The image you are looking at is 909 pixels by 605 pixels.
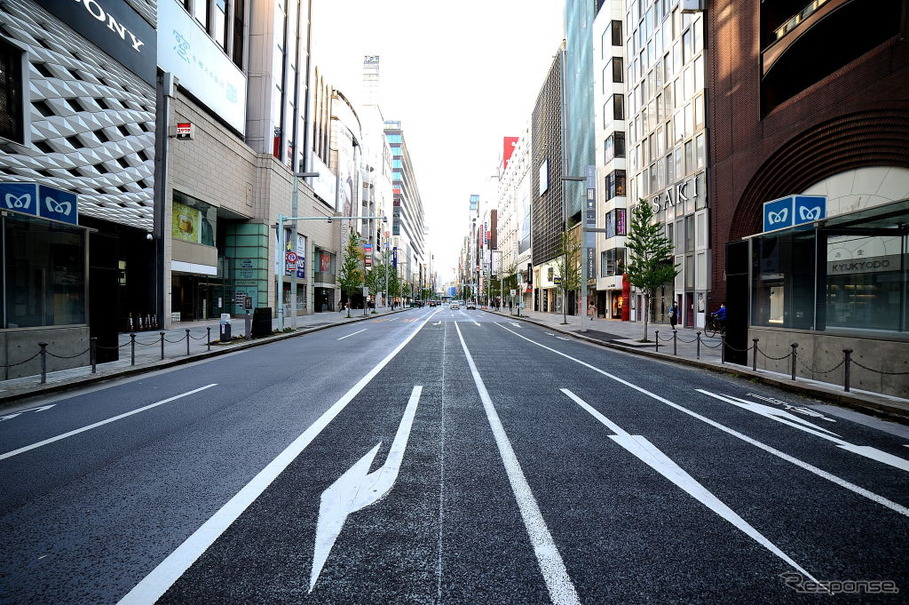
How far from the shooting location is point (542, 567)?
2988mm

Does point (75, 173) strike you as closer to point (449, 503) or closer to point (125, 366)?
point (125, 366)

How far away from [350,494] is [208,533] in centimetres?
116

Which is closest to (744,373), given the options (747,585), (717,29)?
(747,585)

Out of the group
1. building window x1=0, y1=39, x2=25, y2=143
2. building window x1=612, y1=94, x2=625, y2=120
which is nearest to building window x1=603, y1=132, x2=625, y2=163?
building window x1=612, y1=94, x2=625, y2=120

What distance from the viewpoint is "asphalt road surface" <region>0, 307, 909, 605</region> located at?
2.86 m

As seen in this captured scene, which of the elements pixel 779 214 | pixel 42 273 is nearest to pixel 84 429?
pixel 42 273

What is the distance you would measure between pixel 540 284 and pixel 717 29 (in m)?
51.2

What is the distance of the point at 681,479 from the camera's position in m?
4.60

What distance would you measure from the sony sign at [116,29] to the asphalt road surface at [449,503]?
20.4 meters

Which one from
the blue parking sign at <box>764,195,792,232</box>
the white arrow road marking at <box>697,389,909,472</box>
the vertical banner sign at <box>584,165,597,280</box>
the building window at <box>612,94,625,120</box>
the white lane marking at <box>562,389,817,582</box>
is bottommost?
the white arrow road marking at <box>697,389,909,472</box>

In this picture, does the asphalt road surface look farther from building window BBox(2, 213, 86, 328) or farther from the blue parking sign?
the blue parking sign

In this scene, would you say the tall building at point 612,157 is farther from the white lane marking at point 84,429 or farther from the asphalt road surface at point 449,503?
the white lane marking at point 84,429

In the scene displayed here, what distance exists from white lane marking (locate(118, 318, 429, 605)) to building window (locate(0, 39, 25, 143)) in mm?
20979

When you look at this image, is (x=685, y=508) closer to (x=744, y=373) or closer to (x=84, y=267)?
(x=744, y=373)
